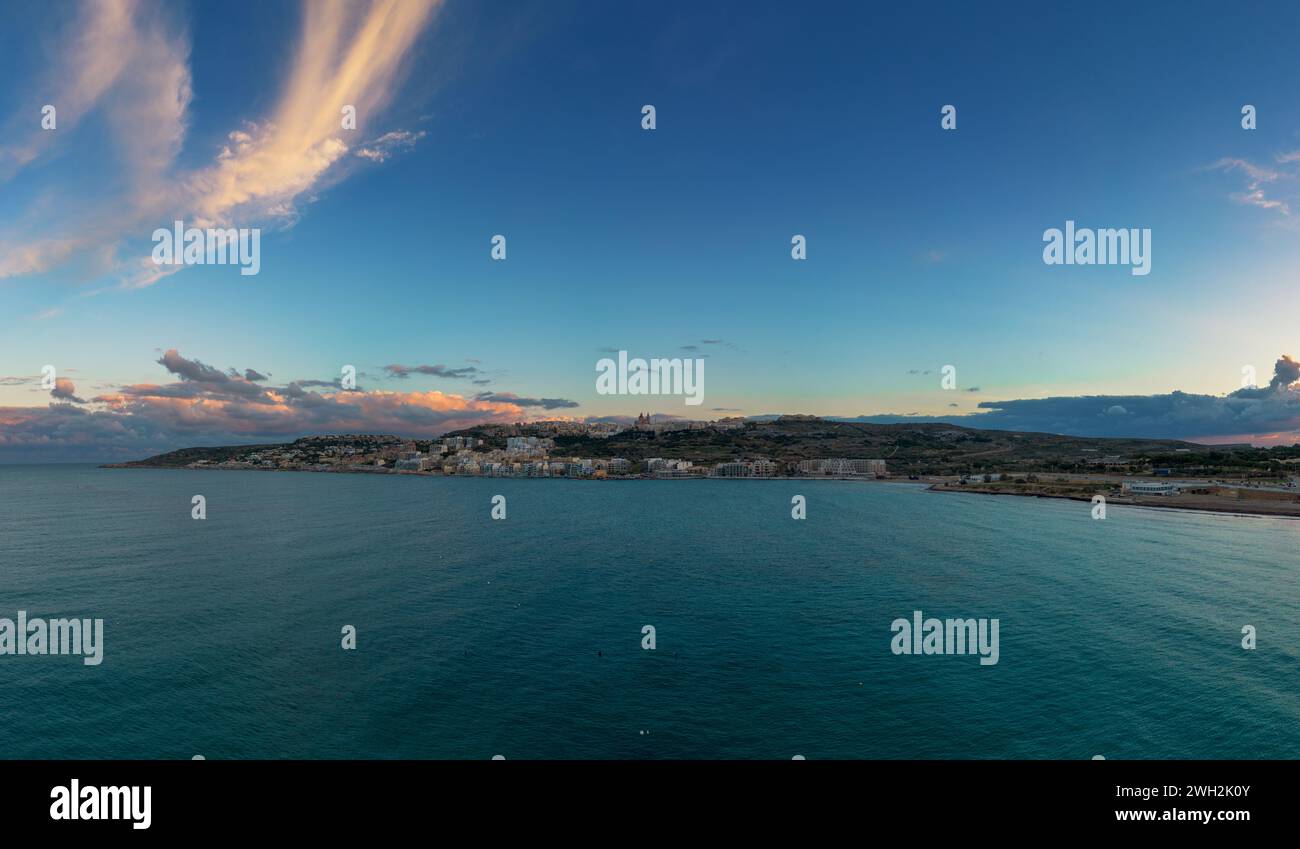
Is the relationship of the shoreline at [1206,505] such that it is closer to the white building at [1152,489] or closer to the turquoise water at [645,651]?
the white building at [1152,489]

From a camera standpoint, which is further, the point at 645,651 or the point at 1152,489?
the point at 1152,489

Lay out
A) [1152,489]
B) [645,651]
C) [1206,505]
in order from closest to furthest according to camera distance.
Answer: [645,651] → [1206,505] → [1152,489]

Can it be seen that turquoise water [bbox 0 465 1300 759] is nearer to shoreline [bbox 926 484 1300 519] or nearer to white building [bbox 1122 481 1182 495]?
shoreline [bbox 926 484 1300 519]

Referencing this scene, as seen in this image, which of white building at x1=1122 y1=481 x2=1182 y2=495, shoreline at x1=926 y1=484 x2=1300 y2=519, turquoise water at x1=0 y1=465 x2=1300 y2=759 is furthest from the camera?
white building at x1=1122 y1=481 x2=1182 y2=495

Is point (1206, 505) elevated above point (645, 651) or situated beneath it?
elevated above

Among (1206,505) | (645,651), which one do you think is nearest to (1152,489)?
(1206,505)

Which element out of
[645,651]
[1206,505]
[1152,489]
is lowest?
[645,651]

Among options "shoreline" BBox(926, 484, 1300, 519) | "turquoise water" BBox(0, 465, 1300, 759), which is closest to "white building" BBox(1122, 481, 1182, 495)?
"shoreline" BBox(926, 484, 1300, 519)

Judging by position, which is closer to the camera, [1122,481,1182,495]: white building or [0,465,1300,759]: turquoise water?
[0,465,1300,759]: turquoise water

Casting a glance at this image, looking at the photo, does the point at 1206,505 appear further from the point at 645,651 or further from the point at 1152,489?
the point at 645,651
